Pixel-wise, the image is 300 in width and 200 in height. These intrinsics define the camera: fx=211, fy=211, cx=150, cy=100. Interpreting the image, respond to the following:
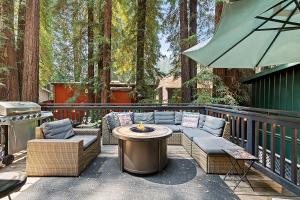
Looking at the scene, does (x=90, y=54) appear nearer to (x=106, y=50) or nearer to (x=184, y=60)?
(x=106, y=50)

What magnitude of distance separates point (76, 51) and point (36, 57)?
471cm

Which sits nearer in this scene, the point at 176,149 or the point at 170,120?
the point at 176,149

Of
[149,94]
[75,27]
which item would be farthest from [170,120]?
[75,27]

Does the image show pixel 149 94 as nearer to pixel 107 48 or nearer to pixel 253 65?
pixel 107 48

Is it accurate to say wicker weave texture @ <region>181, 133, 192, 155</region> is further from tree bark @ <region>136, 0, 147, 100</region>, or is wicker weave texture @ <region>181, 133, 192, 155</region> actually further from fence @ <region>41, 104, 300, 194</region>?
tree bark @ <region>136, 0, 147, 100</region>

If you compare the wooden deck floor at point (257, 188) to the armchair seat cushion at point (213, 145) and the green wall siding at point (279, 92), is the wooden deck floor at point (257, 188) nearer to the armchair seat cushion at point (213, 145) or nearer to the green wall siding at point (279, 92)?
the armchair seat cushion at point (213, 145)

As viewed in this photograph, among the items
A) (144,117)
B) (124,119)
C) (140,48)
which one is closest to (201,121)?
(144,117)

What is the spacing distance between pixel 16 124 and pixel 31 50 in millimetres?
2446

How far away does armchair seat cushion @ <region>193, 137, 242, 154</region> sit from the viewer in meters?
3.65

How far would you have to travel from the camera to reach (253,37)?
10.3 ft

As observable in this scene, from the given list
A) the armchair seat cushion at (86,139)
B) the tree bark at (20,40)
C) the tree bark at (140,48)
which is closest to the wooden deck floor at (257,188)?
the armchair seat cushion at (86,139)

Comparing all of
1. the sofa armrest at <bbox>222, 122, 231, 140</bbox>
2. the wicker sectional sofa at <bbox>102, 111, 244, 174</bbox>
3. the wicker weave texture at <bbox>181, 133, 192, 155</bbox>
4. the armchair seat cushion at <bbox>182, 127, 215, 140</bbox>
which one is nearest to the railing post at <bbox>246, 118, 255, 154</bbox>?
the wicker sectional sofa at <bbox>102, 111, 244, 174</bbox>

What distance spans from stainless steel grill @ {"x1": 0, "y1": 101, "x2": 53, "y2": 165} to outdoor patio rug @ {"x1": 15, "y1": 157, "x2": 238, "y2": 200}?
1587 millimetres

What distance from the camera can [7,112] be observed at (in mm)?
4215
